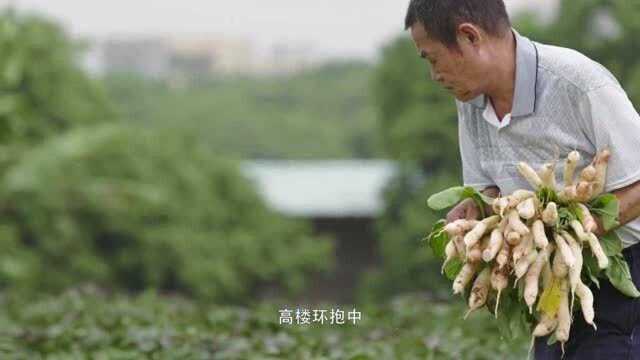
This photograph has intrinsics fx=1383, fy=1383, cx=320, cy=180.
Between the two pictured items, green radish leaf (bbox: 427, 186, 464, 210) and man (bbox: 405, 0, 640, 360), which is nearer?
man (bbox: 405, 0, 640, 360)

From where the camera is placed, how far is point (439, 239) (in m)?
3.55

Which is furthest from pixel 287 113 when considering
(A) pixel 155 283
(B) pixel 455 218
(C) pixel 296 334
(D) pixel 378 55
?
(B) pixel 455 218

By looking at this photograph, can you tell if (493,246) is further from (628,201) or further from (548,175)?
(628,201)

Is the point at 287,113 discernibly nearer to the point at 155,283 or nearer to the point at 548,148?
the point at 155,283

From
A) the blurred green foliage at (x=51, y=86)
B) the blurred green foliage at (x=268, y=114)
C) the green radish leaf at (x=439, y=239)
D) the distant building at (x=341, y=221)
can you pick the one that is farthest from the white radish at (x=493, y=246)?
the blurred green foliage at (x=268, y=114)

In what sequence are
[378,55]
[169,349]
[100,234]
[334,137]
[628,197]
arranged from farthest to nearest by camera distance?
[334,137], [378,55], [100,234], [169,349], [628,197]

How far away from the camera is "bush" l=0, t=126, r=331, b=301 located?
55.7ft

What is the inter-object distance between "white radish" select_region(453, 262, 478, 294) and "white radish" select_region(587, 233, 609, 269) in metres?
0.28

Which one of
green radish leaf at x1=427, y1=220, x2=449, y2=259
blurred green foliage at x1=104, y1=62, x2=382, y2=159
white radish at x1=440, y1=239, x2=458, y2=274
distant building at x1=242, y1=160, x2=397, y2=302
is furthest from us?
blurred green foliage at x1=104, y1=62, x2=382, y2=159

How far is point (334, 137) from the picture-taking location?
3459 cm

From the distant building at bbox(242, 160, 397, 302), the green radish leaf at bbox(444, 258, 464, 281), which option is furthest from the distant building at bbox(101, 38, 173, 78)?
the green radish leaf at bbox(444, 258, 464, 281)

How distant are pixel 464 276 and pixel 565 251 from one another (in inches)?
10.2

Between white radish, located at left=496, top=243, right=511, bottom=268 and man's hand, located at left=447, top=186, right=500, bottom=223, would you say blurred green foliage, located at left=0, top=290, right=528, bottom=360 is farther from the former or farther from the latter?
white radish, located at left=496, top=243, right=511, bottom=268

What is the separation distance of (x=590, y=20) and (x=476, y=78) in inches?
609
